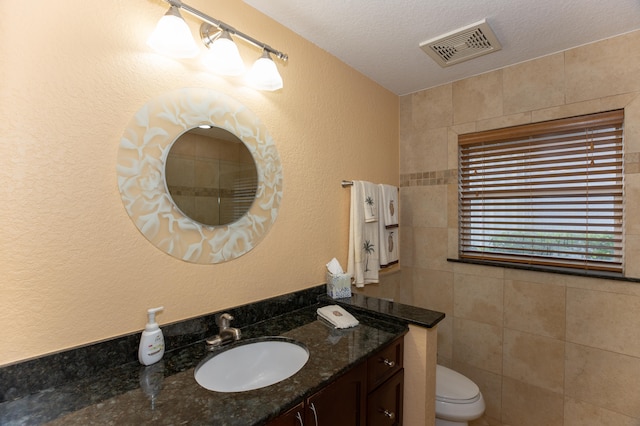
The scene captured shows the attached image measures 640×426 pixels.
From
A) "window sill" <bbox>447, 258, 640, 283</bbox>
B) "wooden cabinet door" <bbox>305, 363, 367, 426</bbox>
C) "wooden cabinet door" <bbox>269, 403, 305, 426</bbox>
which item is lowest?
"wooden cabinet door" <bbox>305, 363, 367, 426</bbox>

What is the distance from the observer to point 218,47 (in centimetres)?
118

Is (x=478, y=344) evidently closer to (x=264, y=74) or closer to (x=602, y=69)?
(x=602, y=69)

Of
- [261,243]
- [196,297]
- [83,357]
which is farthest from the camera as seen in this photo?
[261,243]

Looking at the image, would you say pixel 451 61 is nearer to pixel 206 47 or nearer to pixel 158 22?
pixel 206 47

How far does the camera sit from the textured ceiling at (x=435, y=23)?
54.9 inches

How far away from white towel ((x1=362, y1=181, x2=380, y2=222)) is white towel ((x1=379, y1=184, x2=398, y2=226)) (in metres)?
0.07

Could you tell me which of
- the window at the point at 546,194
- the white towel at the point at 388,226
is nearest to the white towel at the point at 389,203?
the white towel at the point at 388,226

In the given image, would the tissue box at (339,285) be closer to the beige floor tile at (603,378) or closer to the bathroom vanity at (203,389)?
the bathroom vanity at (203,389)

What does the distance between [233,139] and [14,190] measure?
733 millimetres

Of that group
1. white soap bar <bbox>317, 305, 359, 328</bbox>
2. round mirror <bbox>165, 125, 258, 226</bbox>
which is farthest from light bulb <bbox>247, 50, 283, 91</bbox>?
white soap bar <bbox>317, 305, 359, 328</bbox>

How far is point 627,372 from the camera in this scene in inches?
62.2

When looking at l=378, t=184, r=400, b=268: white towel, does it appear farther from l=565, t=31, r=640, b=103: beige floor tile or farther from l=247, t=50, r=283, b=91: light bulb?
l=565, t=31, r=640, b=103: beige floor tile

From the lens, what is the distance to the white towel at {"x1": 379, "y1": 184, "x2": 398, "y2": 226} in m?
2.08

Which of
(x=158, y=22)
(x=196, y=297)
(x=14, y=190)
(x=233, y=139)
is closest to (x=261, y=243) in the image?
(x=196, y=297)
